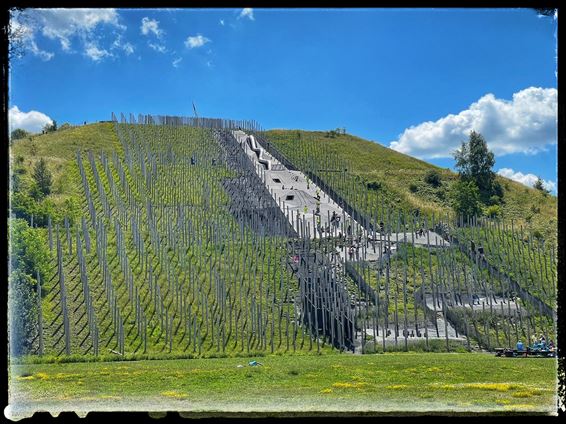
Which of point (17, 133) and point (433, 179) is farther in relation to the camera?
point (433, 179)

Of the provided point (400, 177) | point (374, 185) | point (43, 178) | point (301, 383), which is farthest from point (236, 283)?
point (400, 177)

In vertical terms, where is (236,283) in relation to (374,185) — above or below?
below

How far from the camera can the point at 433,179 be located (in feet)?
157

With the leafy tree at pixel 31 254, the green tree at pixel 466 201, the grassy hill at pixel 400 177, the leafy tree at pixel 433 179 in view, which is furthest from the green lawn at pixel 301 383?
the leafy tree at pixel 433 179

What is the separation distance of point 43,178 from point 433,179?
2698cm

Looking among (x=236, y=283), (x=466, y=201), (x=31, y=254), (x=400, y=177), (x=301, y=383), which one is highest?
(x=400, y=177)

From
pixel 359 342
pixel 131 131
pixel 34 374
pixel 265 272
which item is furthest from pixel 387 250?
pixel 131 131

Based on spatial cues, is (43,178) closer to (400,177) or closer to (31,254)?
(31,254)

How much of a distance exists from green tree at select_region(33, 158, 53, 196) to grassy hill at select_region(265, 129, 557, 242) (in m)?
19.3

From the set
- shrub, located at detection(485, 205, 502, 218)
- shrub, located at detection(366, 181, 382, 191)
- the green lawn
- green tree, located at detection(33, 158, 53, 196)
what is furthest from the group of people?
green tree, located at detection(33, 158, 53, 196)

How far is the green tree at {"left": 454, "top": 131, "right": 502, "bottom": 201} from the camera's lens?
40.9m

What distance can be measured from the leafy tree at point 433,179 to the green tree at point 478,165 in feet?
15.0

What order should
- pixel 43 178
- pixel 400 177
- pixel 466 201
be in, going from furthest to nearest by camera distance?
pixel 400 177 < pixel 466 201 < pixel 43 178

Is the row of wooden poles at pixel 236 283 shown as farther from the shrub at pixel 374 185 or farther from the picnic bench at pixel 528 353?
the shrub at pixel 374 185
